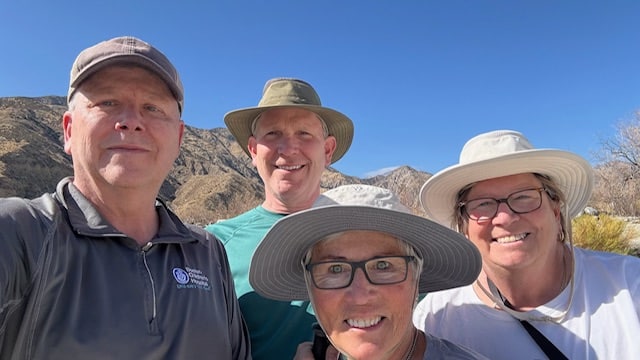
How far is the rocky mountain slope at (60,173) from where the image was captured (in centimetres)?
4278

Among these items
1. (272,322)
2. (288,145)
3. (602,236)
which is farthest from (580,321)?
(602,236)

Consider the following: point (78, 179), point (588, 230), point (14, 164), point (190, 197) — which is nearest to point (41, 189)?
point (14, 164)

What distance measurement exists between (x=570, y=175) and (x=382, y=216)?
4.94ft

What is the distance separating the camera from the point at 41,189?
43094 millimetres

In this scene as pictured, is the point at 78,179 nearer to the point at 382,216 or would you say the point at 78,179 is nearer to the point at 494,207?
the point at 382,216

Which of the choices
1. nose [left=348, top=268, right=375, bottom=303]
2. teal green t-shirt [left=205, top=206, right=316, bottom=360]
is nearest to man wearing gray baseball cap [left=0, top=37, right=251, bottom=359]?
teal green t-shirt [left=205, top=206, right=316, bottom=360]

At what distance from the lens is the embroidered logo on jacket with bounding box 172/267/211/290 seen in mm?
2059

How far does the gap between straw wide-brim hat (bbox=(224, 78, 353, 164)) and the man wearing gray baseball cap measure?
3.64 ft

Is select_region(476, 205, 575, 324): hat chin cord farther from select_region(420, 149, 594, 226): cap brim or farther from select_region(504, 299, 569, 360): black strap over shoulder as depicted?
select_region(420, 149, 594, 226): cap brim

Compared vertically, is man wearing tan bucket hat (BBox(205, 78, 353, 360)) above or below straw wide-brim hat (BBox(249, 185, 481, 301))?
above

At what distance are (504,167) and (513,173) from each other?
0.23 ft

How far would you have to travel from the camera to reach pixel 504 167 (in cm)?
262

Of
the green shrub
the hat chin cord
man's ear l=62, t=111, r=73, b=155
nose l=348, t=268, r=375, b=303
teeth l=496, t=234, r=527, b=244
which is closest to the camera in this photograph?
nose l=348, t=268, r=375, b=303

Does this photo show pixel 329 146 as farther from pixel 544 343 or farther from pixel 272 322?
pixel 544 343
